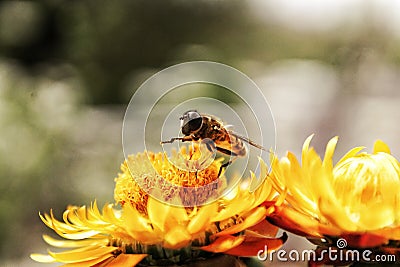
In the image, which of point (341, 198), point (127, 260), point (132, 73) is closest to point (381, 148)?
point (341, 198)

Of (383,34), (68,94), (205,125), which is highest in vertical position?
(383,34)

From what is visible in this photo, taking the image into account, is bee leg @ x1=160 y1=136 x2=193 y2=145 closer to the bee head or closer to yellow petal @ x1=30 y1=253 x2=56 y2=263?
the bee head

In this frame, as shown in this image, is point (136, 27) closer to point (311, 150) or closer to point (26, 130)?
point (26, 130)

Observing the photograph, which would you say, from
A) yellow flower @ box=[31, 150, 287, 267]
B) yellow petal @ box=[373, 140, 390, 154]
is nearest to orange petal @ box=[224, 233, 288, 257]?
yellow flower @ box=[31, 150, 287, 267]

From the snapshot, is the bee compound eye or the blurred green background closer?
the bee compound eye

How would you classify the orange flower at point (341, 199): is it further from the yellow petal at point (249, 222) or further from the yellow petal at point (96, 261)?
the yellow petal at point (96, 261)

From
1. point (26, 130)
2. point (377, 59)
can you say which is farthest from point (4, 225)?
point (377, 59)

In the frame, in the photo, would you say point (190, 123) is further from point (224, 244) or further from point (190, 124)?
point (224, 244)
